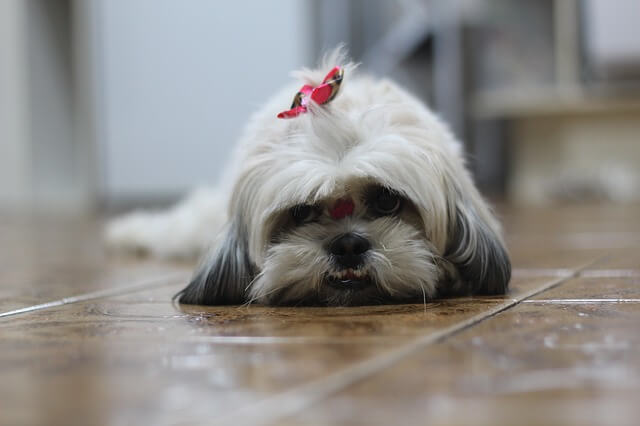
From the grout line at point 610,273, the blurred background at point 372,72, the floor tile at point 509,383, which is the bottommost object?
the floor tile at point 509,383

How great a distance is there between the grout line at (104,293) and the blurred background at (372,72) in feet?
13.7

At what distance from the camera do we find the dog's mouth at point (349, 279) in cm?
146

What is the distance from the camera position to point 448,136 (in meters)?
1.83

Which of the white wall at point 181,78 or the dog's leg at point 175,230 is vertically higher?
the white wall at point 181,78

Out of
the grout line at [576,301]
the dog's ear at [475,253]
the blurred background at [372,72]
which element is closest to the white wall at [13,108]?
the blurred background at [372,72]

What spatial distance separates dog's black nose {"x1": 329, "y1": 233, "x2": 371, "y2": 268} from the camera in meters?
1.44

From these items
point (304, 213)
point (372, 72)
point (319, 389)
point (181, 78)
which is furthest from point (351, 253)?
point (181, 78)

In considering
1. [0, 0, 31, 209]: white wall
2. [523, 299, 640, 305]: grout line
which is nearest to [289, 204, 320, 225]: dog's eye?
[523, 299, 640, 305]: grout line

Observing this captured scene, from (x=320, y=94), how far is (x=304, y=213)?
0.69 feet

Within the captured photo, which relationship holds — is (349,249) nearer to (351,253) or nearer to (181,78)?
(351,253)

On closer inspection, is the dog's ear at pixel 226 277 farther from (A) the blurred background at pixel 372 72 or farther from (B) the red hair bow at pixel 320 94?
(A) the blurred background at pixel 372 72

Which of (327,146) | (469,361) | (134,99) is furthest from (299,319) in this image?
(134,99)

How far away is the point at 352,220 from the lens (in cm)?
150

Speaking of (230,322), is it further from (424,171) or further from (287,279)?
(424,171)
